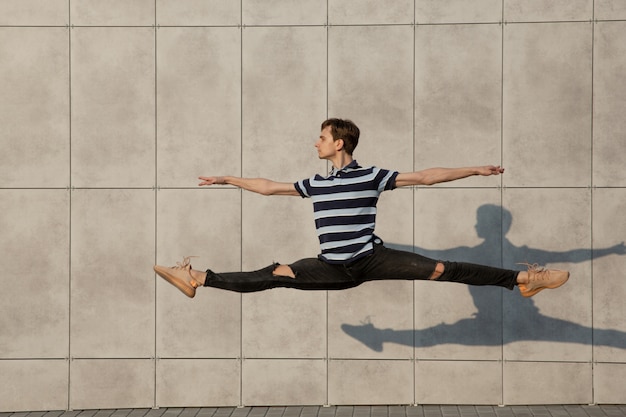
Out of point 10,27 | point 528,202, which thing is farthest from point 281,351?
point 10,27

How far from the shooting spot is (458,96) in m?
11.1

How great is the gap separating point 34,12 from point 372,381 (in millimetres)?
5832

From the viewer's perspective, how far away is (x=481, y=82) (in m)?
11.1

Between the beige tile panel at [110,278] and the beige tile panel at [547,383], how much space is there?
4196 mm

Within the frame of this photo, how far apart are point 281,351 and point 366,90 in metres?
3.18

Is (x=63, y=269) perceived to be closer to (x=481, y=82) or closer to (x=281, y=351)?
(x=281, y=351)

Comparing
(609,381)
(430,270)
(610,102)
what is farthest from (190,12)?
(609,381)

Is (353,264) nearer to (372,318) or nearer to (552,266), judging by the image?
(372,318)

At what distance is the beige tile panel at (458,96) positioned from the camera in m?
11.1

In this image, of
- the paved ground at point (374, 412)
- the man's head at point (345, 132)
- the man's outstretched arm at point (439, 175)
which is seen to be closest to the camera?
the man's outstretched arm at point (439, 175)

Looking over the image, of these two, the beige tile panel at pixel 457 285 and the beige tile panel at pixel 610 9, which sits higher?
the beige tile panel at pixel 610 9

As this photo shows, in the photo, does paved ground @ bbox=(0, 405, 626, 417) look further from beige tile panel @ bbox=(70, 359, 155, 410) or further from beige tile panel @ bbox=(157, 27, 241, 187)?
beige tile panel @ bbox=(157, 27, 241, 187)

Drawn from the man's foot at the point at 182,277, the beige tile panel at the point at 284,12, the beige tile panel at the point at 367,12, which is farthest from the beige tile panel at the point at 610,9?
the man's foot at the point at 182,277

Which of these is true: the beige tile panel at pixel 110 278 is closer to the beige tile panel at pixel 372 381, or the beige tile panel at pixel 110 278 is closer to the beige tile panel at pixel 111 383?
the beige tile panel at pixel 111 383
